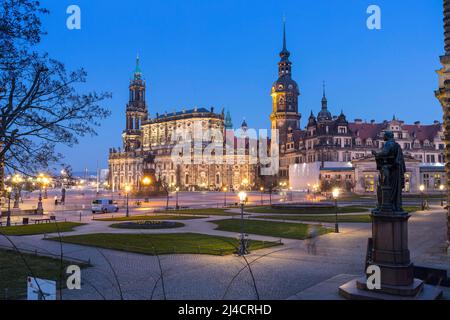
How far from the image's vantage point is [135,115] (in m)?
184

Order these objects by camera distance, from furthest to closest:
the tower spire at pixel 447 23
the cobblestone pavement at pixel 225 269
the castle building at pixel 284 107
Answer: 1. the castle building at pixel 284 107
2. the tower spire at pixel 447 23
3. the cobblestone pavement at pixel 225 269

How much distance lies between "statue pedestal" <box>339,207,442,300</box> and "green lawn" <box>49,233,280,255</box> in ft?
28.8

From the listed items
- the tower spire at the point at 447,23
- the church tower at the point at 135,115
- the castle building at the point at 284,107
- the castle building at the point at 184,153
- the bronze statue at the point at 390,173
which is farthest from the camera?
the church tower at the point at 135,115

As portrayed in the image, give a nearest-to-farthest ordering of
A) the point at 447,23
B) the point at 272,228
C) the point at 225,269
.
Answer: the point at 225,269 < the point at 447,23 < the point at 272,228

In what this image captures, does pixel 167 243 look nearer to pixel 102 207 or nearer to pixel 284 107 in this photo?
pixel 102 207

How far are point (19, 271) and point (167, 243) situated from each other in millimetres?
8608

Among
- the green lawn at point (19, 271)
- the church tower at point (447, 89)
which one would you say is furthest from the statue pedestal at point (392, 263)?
the church tower at point (447, 89)

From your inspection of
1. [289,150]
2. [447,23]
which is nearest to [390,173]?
[447,23]

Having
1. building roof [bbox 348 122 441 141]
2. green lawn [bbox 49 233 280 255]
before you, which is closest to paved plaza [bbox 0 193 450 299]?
green lawn [bbox 49 233 280 255]

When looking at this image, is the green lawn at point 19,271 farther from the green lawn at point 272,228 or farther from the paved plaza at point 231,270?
the green lawn at point 272,228

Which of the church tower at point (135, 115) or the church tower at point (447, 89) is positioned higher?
the church tower at point (135, 115)

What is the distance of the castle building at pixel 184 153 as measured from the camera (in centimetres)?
14338

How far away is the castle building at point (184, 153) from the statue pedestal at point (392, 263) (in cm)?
11744
